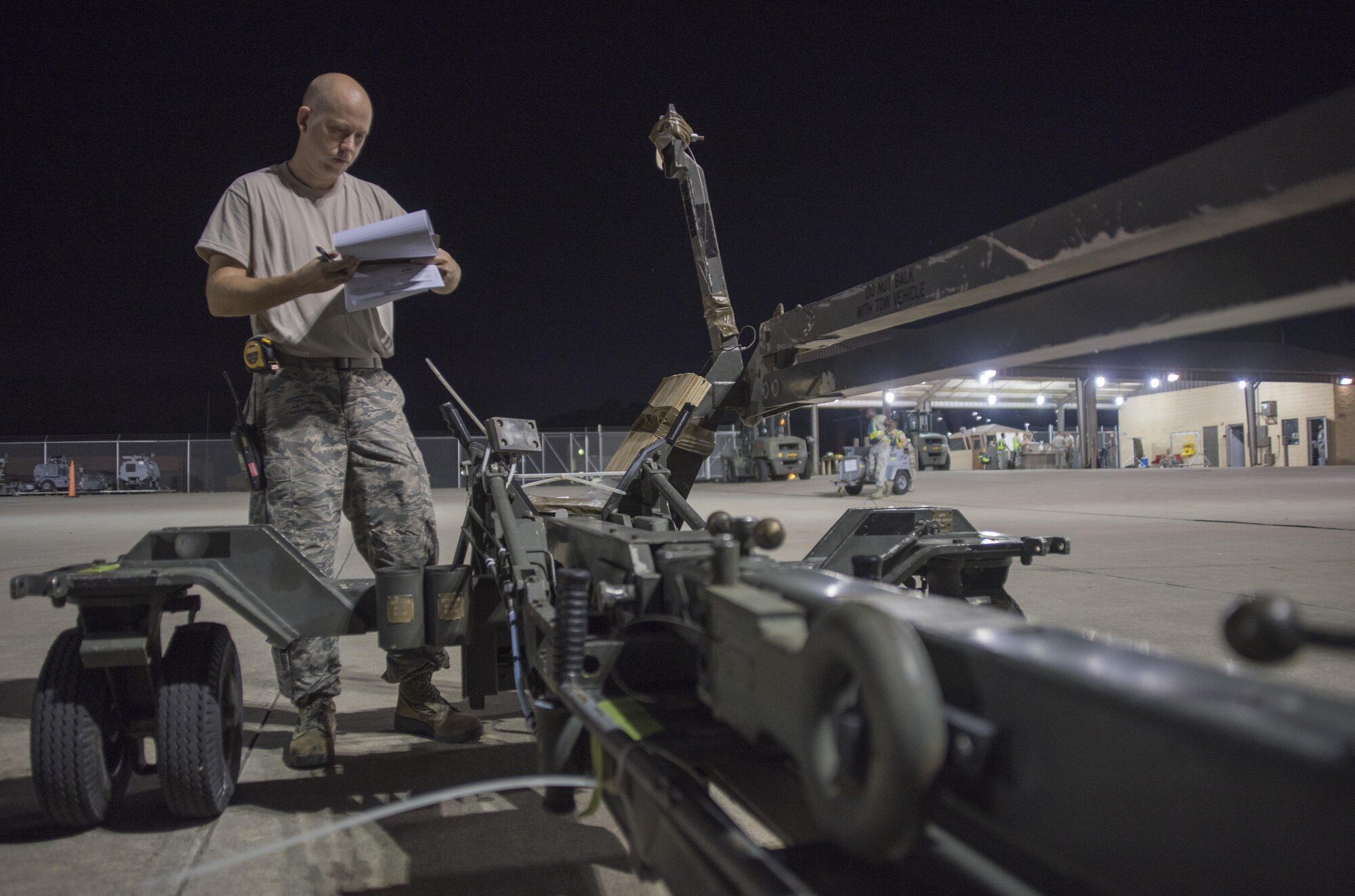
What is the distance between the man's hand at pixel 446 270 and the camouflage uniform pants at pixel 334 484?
0.47 m

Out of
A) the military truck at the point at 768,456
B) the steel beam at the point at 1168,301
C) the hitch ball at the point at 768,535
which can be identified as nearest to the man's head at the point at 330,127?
the steel beam at the point at 1168,301

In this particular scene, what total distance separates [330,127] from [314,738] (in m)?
1.99

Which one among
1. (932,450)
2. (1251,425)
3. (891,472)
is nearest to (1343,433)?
(1251,425)

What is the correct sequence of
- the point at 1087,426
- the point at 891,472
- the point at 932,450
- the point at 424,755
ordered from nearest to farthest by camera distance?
the point at 424,755 < the point at 891,472 < the point at 1087,426 < the point at 932,450

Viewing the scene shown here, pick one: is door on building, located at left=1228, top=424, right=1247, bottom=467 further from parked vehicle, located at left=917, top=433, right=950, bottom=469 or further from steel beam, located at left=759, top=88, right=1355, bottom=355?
steel beam, located at left=759, top=88, right=1355, bottom=355

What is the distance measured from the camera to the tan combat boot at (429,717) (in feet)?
9.41

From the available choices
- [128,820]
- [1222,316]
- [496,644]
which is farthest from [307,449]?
[1222,316]

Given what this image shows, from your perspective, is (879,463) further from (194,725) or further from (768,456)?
(194,725)

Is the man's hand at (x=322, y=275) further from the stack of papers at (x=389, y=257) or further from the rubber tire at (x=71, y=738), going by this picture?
the rubber tire at (x=71, y=738)

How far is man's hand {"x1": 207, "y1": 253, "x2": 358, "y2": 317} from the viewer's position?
246 cm

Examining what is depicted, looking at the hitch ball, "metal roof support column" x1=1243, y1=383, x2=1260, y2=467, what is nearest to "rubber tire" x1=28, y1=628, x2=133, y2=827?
the hitch ball

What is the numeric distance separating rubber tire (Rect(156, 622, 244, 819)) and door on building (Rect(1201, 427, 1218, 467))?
37.7m

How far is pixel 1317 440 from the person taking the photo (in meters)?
30.1

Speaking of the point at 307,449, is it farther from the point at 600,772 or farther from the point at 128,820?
the point at 600,772
